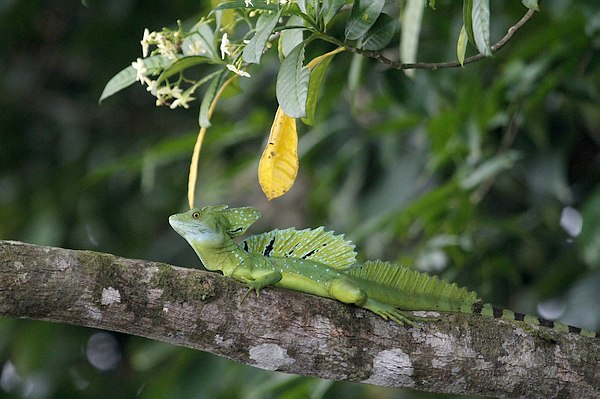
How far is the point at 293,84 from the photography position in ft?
8.83

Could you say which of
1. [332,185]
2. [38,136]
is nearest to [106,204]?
[38,136]

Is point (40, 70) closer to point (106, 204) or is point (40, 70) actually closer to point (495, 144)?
point (106, 204)

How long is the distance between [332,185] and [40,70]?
124 inches

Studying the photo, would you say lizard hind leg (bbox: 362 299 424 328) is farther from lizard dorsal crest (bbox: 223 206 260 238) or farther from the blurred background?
the blurred background

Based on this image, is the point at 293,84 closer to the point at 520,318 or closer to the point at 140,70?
the point at 140,70

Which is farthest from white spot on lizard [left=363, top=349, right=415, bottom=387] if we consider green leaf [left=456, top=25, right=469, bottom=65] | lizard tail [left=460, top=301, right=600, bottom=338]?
green leaf [left=456, top=25, right=469, bottom=65]

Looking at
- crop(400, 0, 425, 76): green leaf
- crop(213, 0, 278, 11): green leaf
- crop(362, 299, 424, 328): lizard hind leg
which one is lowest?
crop(362, 299, 424, 328): lizard hind leg

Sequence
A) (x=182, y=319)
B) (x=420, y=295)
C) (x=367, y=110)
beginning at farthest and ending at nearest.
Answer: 1. (x=367, y=110)
2. (x=420, y=295)
3. (x=182, y=319)

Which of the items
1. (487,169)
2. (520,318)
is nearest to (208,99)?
(520,318)

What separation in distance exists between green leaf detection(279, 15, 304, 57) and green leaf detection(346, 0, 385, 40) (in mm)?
149

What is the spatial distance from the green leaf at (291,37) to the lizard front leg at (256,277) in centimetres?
72

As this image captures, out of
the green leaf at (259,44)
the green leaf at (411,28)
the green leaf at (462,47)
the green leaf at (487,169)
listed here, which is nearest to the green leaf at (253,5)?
the green leaf at (259,44)

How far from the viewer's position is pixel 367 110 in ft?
18.9

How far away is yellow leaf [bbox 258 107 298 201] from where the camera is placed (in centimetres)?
290
